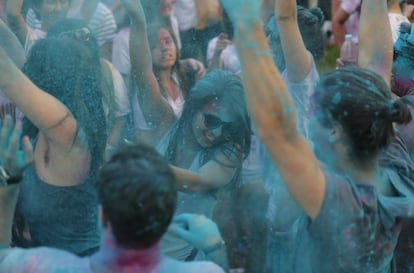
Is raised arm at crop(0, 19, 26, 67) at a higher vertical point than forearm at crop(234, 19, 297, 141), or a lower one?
lower

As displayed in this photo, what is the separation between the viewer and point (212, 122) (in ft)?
8.89

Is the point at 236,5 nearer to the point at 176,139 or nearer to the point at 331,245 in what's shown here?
the point at 331,245

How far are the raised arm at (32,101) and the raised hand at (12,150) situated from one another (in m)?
0.42

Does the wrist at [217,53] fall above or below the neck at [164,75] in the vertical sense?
below

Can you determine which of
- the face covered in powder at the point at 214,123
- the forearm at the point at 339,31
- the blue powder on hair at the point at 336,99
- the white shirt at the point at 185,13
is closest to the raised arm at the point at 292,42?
the face covered in powder at the point at 214,123

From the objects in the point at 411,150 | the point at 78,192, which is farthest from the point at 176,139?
the point at 411,150

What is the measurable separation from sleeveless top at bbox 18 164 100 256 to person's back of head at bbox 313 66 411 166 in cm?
94

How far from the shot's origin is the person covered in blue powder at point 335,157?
1.84m

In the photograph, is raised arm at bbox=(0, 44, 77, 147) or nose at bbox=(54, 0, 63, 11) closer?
raised arm at bbox=(0, 44, 77, 147)

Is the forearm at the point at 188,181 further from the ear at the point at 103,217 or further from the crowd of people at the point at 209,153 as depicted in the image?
the ear at the point at 103,217

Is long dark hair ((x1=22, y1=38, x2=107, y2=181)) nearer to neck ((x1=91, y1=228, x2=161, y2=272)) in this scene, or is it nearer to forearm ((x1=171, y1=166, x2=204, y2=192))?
forearm ((x1=171, y1=166, x2=204, y2=192))

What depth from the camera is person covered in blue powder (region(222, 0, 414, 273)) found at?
1.84 m

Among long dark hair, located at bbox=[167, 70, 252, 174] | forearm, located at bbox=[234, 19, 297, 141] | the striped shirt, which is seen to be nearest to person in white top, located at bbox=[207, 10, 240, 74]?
the striped shirt

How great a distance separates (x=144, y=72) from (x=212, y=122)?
2.63 feet
